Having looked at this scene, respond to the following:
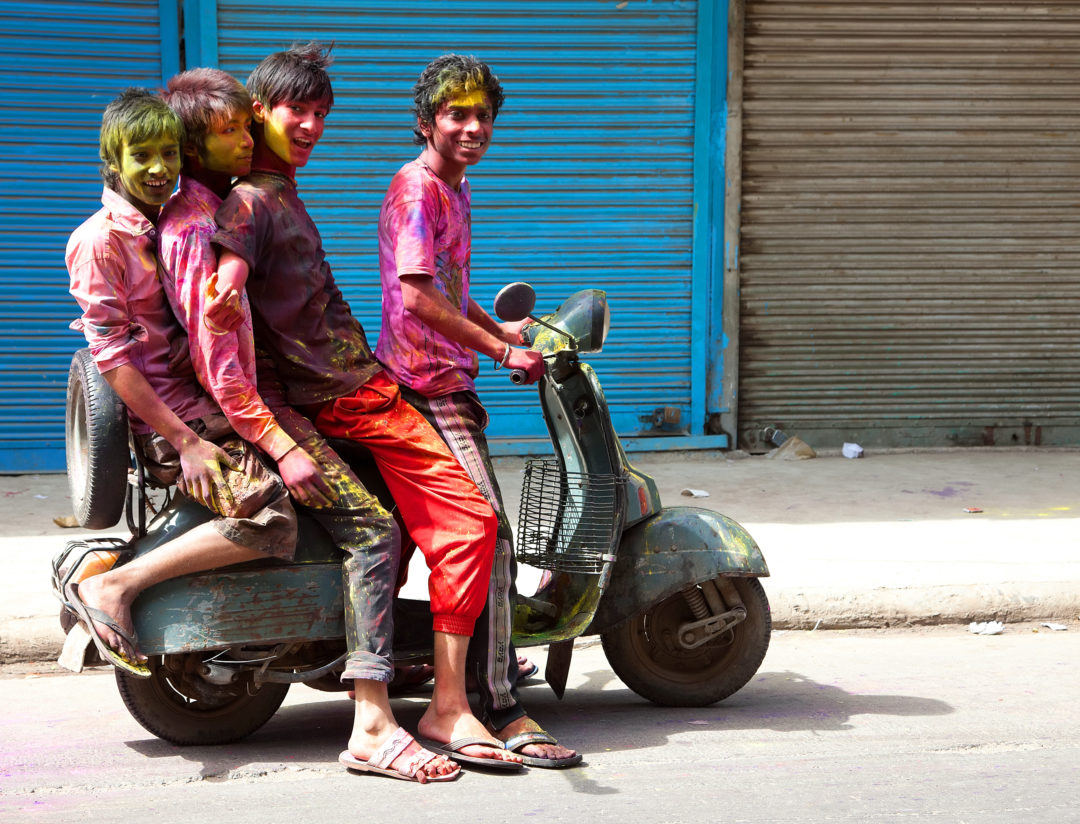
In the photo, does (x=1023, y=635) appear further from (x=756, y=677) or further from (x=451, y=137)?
(x=451, y=137)

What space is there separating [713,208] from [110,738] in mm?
5760

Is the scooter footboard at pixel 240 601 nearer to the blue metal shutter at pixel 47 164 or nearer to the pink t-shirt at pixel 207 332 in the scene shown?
the pink t-shirt at pixel 207 332

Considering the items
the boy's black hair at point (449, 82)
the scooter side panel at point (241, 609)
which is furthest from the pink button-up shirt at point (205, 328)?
the boy's black hair at point (449, 82)

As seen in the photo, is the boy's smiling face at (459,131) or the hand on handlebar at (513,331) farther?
the hand on handlebar at (513,331)

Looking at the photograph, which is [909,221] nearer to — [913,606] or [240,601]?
[913,606]

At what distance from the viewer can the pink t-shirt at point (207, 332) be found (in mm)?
3309

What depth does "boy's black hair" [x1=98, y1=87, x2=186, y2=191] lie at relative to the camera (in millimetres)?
3299

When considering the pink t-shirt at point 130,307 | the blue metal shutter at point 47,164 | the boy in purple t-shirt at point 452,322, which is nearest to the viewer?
the pink t-shirt at point 130,307

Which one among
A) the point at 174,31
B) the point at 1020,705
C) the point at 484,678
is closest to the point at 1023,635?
the point at 1020,705

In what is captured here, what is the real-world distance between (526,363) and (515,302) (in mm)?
191

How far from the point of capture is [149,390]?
3285 millimetres

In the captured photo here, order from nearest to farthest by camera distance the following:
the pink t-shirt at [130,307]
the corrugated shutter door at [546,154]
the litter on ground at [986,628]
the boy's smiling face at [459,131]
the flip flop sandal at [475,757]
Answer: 1. the pink t-shirt at [130,307]
2. the flip flop sandal at [475,757]
3. the boy's smiling face at [459,131]
4. the litter on ground at [986,628]
5. the corrugated shutter door at [546,154]

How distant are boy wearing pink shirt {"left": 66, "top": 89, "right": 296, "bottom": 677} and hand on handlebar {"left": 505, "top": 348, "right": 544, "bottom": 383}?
0.71 metres

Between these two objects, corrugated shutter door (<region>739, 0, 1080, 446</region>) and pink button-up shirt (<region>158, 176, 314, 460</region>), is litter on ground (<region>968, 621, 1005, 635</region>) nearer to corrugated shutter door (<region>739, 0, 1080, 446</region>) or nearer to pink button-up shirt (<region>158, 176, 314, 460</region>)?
pink button-up shirt (<region>158, 176, 314, 460</region>)
